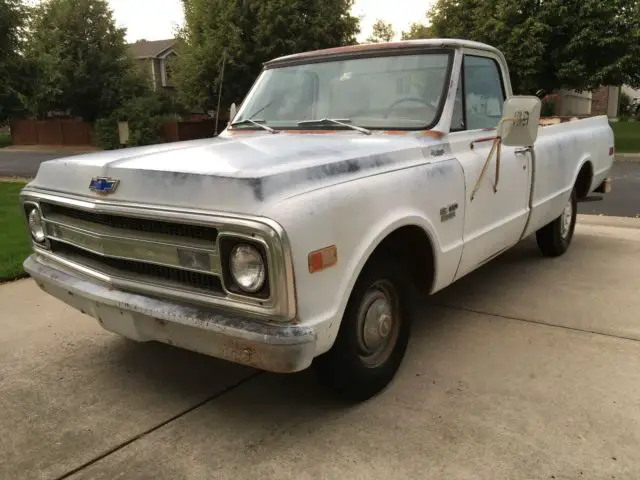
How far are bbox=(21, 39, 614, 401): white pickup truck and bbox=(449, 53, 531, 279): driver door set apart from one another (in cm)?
2

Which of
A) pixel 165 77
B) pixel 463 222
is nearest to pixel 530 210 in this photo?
pixel 463 222

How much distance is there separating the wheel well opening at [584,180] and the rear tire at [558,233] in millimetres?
211

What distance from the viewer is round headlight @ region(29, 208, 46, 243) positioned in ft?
11.3

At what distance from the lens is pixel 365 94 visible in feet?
12.7

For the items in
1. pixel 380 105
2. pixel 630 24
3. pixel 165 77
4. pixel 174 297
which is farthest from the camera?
pixel 165 77

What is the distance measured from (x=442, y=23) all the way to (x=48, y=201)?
22030 millimetres

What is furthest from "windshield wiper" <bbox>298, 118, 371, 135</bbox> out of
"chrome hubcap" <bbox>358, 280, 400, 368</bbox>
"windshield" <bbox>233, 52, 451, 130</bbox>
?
"chrome hubcap" <bbox>358, 280, 400, 368</bbox>

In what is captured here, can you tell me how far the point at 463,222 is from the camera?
3576mm

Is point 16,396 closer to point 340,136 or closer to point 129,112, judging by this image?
point 340,136

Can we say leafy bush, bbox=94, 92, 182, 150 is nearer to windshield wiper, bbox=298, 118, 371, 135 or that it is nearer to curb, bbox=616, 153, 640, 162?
curb, bbox=616, 153, 640, 162

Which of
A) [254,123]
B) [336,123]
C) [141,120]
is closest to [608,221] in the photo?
[336,123]

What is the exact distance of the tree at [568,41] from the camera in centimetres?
1809

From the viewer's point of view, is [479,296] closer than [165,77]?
Yes

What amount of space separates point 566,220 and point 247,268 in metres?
4.42
